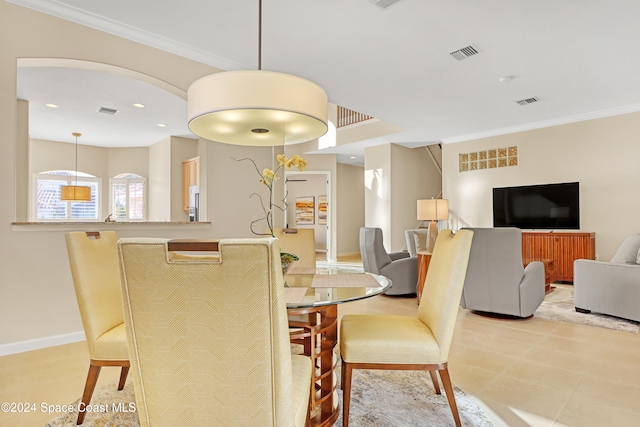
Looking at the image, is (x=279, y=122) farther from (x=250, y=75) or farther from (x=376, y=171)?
(x=376, y=171)

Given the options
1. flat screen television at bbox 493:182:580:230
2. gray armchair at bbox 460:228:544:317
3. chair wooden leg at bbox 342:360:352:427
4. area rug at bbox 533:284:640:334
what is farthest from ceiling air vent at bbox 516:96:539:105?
chair wooden leg at bbox 342:360:352:427

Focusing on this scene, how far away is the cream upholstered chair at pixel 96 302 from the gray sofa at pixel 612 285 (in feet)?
13.7

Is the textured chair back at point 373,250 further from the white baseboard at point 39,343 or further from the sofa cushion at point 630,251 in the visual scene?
the white baseboard at point 39,343

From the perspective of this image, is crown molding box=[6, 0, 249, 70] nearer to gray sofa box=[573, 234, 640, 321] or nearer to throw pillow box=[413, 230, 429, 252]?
throw pillow box=[413, 230, 429, 252]

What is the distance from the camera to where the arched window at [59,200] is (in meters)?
7.24

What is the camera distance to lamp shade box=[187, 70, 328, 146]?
167 cm

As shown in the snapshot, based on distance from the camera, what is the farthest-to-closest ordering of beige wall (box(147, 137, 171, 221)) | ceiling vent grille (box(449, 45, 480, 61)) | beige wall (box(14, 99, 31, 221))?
beige wall (box(147, 137, 171, 221))
beige wall (box(14, 99, 31, 221))
ceiling vent grille (box(449, 45, 480, 61))

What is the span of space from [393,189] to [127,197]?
234 inches

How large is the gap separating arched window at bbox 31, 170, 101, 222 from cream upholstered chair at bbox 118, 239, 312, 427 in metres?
8.01

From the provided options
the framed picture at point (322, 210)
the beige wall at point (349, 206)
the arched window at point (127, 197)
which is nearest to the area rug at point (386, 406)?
the arched window at point (127, 197)

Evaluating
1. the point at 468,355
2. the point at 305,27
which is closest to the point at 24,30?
the point at 305,27

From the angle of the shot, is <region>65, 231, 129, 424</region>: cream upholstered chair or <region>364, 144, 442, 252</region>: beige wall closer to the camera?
<region>65, 231, 129, 424</region>: cream upholstered chair

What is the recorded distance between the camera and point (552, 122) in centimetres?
609

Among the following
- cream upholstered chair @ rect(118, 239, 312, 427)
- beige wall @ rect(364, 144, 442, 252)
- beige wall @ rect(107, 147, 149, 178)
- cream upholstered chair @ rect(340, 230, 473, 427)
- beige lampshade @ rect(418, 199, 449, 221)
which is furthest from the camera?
beige wall @ rect(364, 144, 442, 252)
